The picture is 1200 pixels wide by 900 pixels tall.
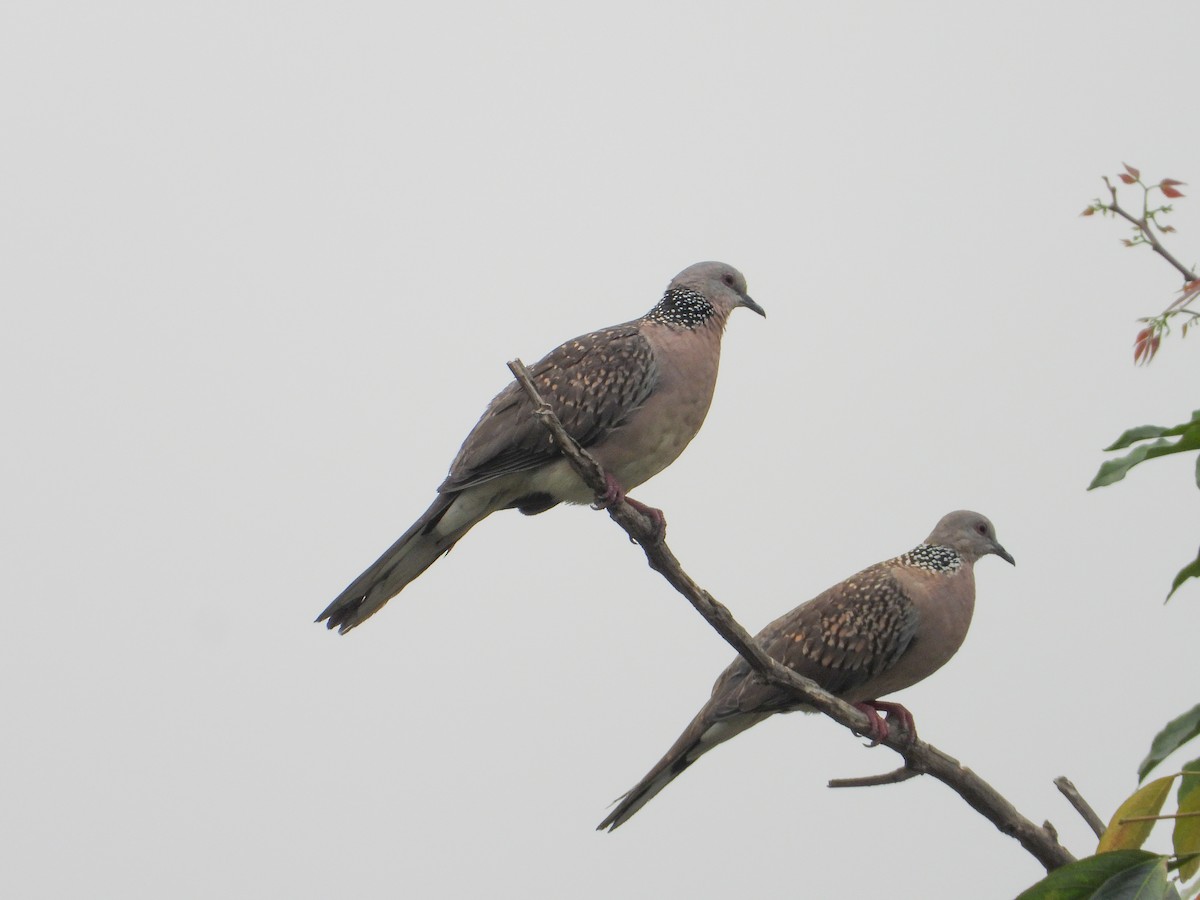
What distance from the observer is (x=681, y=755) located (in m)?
5.26

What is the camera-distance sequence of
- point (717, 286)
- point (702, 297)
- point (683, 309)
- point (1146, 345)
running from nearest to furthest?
point (1146, 345) < point (683, 309) < point (702, 297) < point (717, 286)

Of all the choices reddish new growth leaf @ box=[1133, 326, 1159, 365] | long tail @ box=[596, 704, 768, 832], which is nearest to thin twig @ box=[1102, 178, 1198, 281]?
reddish new growth leaf @ box=[1133, 326, 1159, 365]

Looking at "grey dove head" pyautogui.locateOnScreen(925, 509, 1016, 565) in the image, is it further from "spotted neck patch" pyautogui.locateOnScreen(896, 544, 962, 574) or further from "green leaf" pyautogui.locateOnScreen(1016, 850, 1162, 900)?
"green leaf" pyautogui.locateOnScreen(1016, 850, 1162, 900)

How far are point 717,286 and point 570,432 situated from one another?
1.20 m

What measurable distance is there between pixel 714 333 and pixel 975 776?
217 centimetres

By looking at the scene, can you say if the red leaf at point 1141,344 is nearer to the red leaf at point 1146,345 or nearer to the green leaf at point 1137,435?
the red leaf at point 1146,345

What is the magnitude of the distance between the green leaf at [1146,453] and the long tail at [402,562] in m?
3.24

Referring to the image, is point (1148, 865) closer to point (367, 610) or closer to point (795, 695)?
point (795, 695)

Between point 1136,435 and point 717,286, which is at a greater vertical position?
point 717,286

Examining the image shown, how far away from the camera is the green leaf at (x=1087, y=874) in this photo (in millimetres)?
1987

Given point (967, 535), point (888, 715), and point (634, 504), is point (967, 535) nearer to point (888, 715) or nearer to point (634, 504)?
point (888, 715)

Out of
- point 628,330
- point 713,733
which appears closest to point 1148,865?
point 713,733

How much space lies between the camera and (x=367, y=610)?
505cm

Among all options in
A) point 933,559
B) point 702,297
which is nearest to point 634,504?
point 702,297
